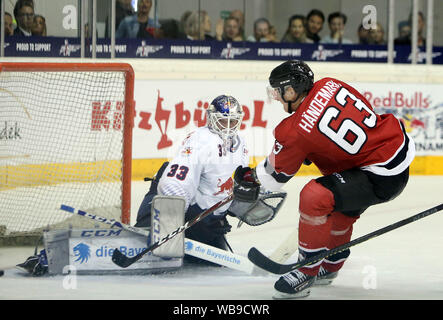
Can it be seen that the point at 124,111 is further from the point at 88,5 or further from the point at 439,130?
the point at 439,130

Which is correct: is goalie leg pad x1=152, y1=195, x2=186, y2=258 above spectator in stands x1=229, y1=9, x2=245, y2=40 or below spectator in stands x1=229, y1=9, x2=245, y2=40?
below

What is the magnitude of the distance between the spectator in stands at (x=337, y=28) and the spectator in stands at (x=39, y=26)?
2.54 meters

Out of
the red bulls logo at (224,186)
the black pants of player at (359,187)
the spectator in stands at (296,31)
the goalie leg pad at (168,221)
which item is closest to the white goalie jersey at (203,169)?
the red bulls logo at (224,186)

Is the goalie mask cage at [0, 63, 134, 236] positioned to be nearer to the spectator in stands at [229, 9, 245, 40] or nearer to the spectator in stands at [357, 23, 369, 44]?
the spectator in stands at [229, 9, 245, 40]

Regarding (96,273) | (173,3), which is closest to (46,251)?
(96,273)

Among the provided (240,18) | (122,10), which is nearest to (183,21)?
(240,18)

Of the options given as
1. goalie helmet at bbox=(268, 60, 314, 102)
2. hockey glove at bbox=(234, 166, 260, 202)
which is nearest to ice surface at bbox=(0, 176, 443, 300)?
hockey glove at bbox=(234, 166, 260, 202)

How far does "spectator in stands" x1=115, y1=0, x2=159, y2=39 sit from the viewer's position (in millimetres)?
6727

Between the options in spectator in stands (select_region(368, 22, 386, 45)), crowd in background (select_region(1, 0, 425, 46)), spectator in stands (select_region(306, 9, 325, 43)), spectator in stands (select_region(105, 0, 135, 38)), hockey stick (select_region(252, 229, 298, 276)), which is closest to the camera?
hockey stick (select_region(252, 229, 298, 276))

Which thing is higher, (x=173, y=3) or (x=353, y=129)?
(x=173, y=3)

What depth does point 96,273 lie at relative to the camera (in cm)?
352

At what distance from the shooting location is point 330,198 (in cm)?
305

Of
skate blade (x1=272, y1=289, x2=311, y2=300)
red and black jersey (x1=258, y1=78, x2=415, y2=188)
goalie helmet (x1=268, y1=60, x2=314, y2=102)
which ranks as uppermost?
goalie helmet (x1=268, y1=60, x2=314, y2=102)

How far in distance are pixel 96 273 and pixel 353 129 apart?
1229mm
